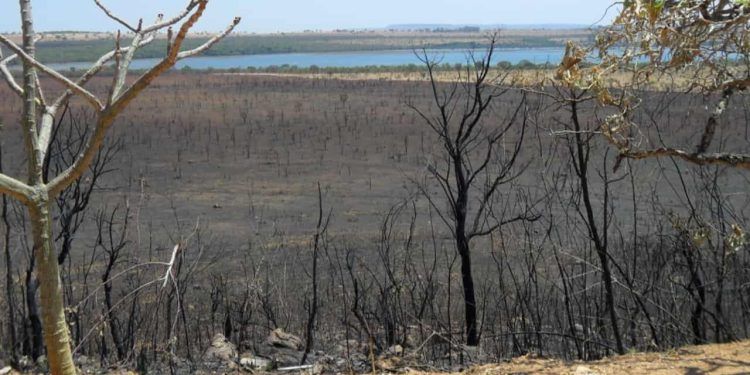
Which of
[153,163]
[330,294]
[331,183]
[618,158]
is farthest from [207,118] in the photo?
[618,158]

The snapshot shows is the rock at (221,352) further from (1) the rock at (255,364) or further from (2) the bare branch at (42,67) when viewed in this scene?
(2) the bare branch at (42,67)

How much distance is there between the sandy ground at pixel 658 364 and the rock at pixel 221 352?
305 cm

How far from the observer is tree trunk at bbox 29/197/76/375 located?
4.21 metres

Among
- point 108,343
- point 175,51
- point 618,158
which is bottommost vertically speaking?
point 108,343

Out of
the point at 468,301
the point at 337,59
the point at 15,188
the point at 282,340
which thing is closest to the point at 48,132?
the point at 15,188

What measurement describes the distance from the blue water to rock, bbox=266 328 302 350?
57234 mm

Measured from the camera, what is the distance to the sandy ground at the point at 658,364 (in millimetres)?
6312

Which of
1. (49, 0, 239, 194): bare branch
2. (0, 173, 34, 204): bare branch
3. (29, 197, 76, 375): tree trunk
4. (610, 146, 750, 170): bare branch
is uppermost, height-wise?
(49, 0, 239, 194): bare branch

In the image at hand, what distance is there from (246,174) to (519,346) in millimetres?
14260

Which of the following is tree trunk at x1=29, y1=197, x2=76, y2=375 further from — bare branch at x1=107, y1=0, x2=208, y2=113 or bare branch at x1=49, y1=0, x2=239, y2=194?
bare branch at x1=107, y1=0, x2=208, y2=113

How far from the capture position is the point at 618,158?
6.67 m

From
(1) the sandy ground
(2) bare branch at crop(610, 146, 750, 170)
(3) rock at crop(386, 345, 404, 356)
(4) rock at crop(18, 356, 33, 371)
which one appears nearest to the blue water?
Result: (3) rock at crop(386, 345, 404, 356)

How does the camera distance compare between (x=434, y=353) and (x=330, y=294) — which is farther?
(x=330, y=294)

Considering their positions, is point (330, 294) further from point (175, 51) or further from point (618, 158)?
point (175, 51)
